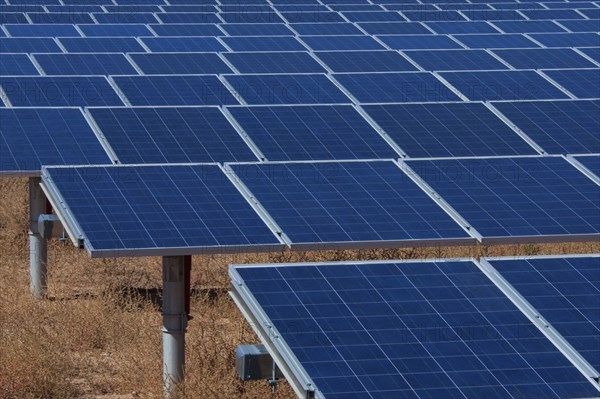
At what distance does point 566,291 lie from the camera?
10383 millimetres

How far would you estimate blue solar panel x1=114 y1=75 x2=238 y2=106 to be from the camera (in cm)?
1906

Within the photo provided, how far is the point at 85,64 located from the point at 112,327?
7.70 m

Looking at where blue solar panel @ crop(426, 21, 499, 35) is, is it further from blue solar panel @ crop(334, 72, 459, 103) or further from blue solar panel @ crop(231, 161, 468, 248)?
blue solar panel @ crop(231, 161, 468, 248)

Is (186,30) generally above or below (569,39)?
below

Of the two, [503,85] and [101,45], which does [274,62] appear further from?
[503,85]

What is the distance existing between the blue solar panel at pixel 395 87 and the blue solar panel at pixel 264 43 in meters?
6.17

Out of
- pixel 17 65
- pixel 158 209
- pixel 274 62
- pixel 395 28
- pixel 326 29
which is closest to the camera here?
pixel 158 209

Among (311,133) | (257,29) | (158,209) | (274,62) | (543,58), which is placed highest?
(158,209)

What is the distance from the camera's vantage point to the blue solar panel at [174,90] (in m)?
19.1

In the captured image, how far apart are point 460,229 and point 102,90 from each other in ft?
26.8

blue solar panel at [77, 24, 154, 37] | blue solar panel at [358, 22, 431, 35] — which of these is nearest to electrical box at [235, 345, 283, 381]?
blue solar panel at [77, 24, 154, 37]

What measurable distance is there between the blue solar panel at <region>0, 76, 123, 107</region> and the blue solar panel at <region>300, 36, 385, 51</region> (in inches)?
364

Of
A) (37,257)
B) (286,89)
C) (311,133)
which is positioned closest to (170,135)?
(311,133)

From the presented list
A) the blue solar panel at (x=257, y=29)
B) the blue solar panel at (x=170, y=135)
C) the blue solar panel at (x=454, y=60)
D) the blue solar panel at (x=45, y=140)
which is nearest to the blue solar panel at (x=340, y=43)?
the blue solar panel at (x=257, y=29)
